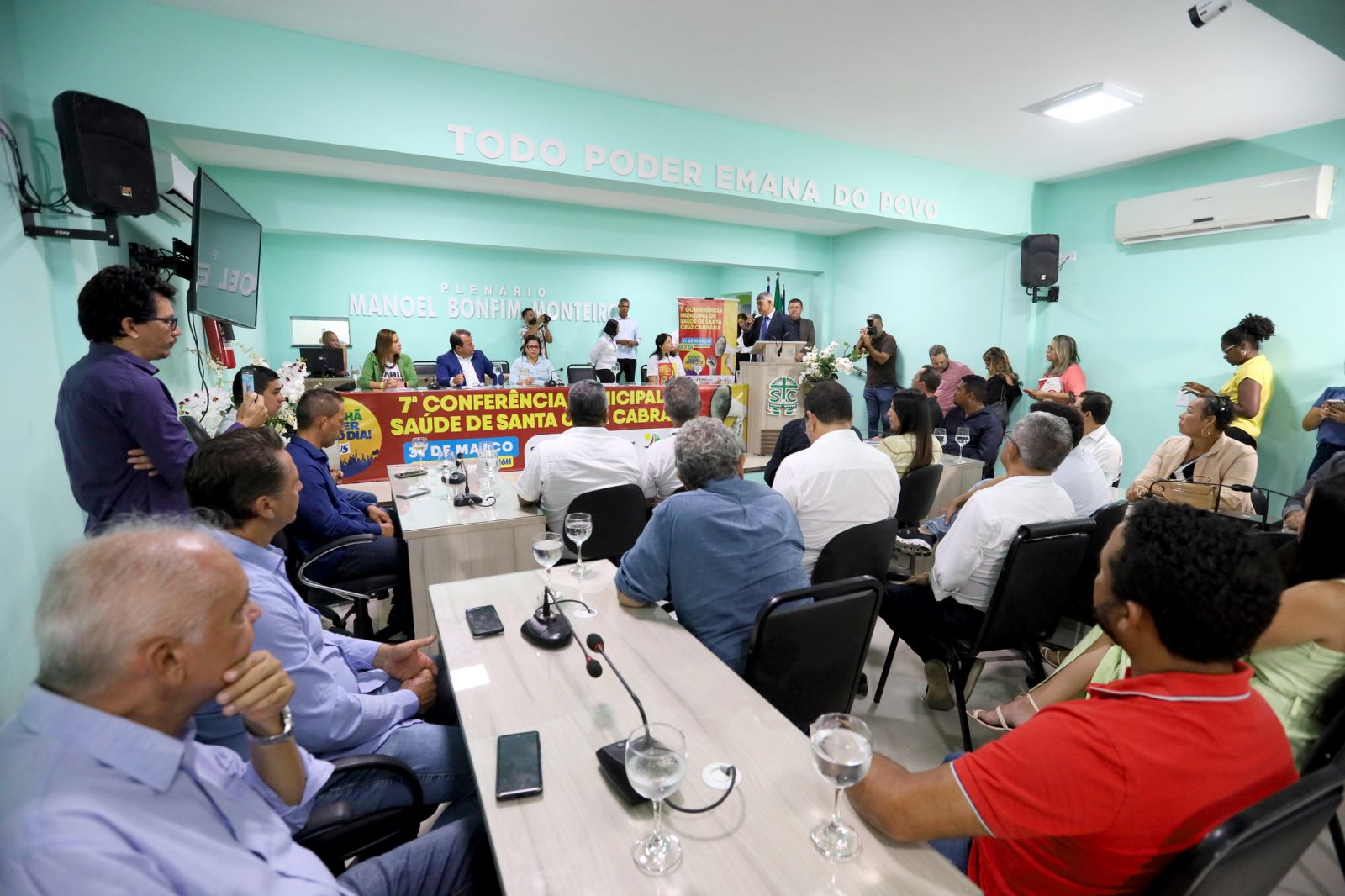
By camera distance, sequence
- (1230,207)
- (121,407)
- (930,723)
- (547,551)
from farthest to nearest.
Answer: (1230,207), (930,723), (121,407), (547,551)

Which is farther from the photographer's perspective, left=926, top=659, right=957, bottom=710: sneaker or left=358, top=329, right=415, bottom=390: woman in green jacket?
left=358, top=329, right=415, bottom=390: woman in green jacket

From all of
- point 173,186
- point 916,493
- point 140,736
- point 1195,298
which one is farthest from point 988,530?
point 1195,298

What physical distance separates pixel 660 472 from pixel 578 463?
523 mm

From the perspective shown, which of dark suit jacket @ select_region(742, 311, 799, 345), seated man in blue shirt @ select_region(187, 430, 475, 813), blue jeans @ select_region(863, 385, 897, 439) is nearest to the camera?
seated man in blue shirt @ select_region(187, 430, 475, 813)

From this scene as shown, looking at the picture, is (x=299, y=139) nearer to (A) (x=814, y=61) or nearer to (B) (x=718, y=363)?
(A) (x=814, y=61)

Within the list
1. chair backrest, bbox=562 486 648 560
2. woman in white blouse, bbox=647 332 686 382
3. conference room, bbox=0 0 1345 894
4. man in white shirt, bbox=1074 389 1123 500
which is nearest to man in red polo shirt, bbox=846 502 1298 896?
conference room, bbox=0 0 1345 894

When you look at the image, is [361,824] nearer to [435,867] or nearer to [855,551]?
[435,867]

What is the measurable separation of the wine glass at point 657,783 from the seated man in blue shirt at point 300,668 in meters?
0.72

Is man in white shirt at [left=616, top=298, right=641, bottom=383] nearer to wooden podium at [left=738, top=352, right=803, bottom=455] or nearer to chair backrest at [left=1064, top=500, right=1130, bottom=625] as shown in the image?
wooden podium at [left=738, top=352, right=803, bottom=455]

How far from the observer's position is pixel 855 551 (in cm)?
226

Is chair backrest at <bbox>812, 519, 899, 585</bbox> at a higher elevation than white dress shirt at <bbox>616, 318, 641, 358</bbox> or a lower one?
lower

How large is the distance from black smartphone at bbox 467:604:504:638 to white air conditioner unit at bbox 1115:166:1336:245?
647 centimetres

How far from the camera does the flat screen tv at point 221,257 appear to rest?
319cm

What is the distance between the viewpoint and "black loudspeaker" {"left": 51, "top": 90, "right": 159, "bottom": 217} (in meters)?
2.39
